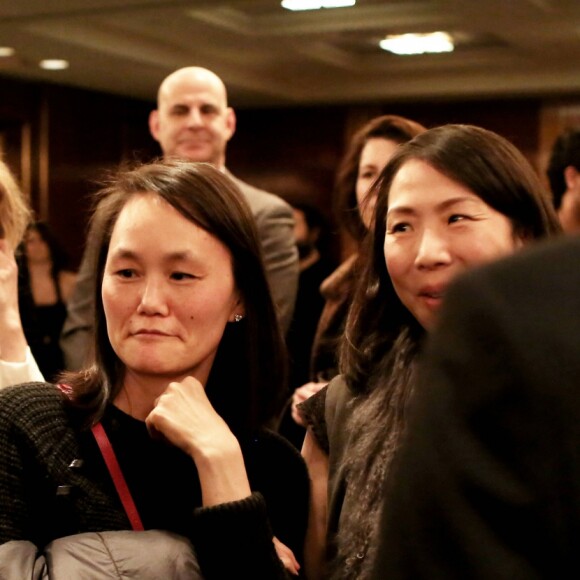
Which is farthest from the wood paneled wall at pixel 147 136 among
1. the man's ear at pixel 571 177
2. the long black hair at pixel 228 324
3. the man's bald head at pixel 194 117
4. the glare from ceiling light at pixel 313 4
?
the long black hair at pixel 228 324

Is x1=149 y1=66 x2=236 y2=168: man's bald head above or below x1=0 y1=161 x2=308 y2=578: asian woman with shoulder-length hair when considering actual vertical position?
above

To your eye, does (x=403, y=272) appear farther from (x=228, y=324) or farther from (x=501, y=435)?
(x=501, y=435)

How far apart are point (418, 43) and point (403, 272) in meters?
5.52

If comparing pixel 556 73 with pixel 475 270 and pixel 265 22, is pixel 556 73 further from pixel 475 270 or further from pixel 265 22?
pixel 475 270

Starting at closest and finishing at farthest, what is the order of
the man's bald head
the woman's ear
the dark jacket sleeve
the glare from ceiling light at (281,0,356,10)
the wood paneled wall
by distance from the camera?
the dark jacket sleeve → the woman's ear → the man's bald head → the glare from ceiling light at (281,0,356,10) → the wood paneled wall

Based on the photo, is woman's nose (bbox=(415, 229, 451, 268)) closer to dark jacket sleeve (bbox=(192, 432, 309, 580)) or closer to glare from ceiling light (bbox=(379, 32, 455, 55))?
dark jacket sleeve (bbox=(192, 432, 309, 580))

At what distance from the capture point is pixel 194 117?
124 inches

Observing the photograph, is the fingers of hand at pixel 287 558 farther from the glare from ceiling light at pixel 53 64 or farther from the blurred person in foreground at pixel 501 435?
the glare from ceiling light at pixel 53 64

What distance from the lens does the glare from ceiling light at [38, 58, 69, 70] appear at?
641 centimetres

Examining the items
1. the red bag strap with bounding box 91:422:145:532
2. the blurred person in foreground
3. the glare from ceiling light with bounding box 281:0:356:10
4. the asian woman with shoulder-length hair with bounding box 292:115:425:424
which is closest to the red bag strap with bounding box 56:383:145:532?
the red bag strap with bounding box 91:422:145:532

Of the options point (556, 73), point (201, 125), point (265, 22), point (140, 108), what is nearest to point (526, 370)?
point (201, 125)

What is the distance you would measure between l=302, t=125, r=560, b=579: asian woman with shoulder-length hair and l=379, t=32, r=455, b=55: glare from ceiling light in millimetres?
5013

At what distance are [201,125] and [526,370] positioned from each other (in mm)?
2753

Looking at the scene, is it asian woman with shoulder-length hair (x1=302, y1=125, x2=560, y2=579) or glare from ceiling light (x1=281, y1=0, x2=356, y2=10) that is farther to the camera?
glare from ceiling light (x1=281, y1=0, x2=356, y2=10)
